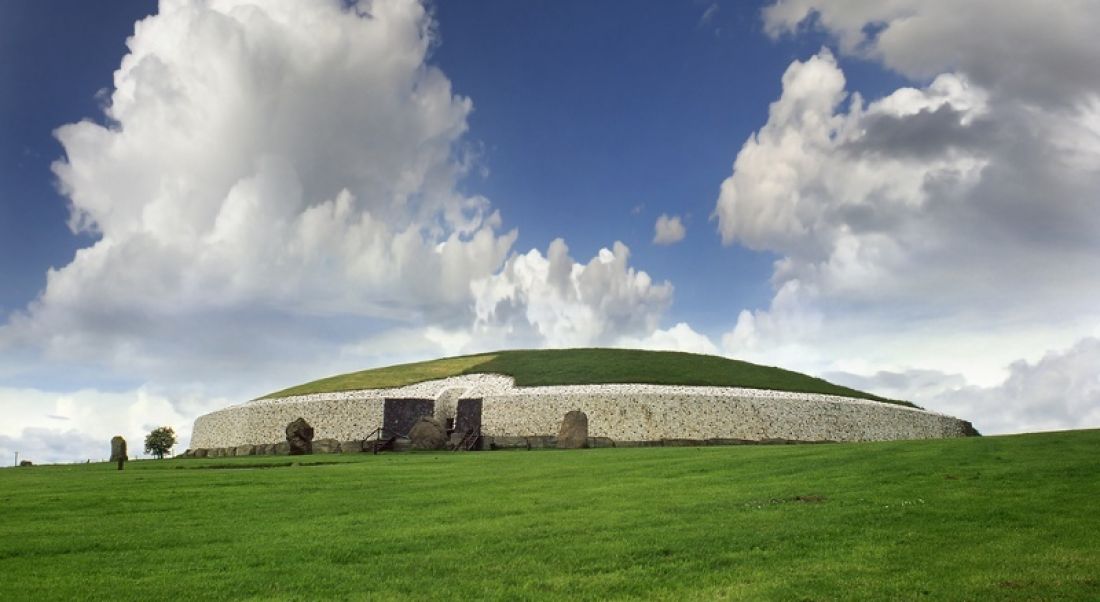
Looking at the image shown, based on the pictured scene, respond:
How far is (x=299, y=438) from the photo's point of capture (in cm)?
4200

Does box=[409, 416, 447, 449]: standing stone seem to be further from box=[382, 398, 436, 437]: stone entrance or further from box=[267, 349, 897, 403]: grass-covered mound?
box=[267, 349, 897, 403]: grass-covered mound

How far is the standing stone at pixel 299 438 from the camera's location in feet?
138

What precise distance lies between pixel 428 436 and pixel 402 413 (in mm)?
7662

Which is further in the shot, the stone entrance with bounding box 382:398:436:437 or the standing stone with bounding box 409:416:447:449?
the stone entrance with bounding box 382:398:436:437

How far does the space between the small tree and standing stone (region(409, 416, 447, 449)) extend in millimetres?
36492

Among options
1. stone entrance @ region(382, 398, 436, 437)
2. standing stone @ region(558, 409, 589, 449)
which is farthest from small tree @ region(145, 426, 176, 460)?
standing stone @ region(558, 409, 589, 449)

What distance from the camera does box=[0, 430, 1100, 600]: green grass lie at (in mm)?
10305

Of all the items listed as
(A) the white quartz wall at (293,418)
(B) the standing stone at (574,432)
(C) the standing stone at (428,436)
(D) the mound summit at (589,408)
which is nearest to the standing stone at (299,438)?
(D) the mound summit at (589,408)

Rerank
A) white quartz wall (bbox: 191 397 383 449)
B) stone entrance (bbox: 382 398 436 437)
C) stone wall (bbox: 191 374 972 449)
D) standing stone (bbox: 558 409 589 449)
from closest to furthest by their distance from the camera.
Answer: standing stone (bbox: 558 409 589 449)
stone wall (bbox: 191 374 972 449)
stone entrance (bbox: 382 398 436 437)
white quartz wall (bbox: 191 397 383 449)

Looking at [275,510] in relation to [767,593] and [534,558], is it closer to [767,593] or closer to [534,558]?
[534,558]

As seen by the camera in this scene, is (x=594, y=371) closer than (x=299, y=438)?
No

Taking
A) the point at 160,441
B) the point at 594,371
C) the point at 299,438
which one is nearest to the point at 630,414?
the point at 594,371

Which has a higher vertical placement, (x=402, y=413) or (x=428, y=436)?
(x=402, y=413)

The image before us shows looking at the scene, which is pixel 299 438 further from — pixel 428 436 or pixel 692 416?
pixel 692 416
